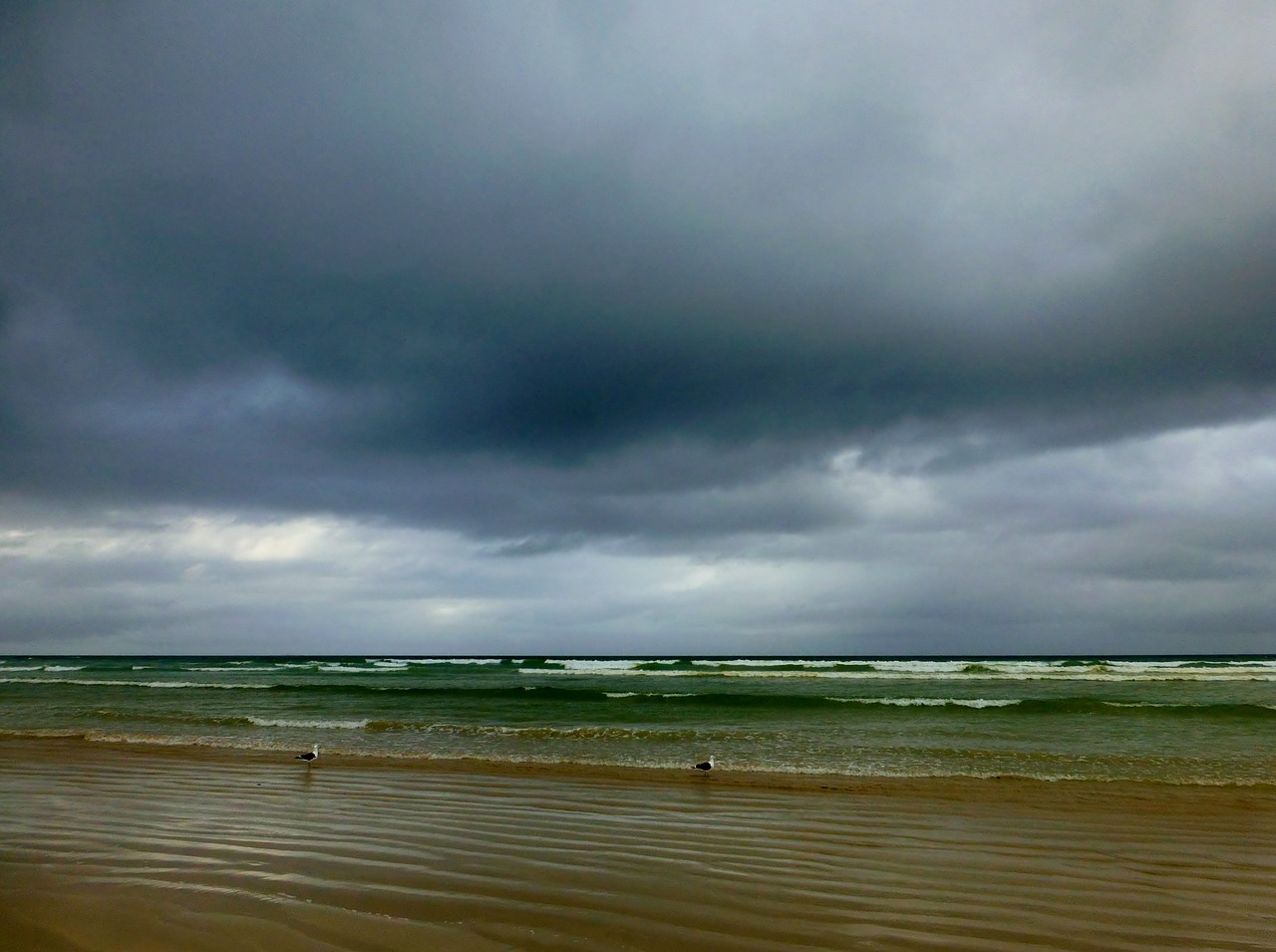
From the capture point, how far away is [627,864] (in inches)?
275

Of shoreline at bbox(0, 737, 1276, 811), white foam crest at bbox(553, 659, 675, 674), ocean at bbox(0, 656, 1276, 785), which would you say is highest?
shoreline at bbox(0, 737, 1276, 811)

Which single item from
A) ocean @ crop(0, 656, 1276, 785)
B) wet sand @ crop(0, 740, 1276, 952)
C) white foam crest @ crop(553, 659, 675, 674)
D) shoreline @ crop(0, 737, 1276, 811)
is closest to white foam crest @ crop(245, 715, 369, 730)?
ocean @ crop(0, 656, 1276, 785)

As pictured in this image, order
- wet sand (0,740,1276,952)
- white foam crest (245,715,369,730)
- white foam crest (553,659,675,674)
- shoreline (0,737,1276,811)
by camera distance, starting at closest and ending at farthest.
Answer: wet sand (0,740,1276,952), shoreline (0,737,1276,811), white foam crest (245,715,369,730), white foam crest (553,659,675,674)

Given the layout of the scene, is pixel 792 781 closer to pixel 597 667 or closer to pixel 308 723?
pixel 308 723

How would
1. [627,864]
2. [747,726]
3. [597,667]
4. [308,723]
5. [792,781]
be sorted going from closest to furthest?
[627,864]
[792,781]
[747,726]
[308,723]
[597,667]

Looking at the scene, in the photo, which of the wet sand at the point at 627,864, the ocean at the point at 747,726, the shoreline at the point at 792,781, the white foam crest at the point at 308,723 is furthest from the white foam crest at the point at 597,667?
the wet sand at the point at 627,864

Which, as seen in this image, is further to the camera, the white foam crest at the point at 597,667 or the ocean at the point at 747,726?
the white foam crest at the point at 597,667

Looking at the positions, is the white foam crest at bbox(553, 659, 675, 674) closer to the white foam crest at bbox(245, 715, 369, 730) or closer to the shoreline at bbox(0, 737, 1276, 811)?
the white foam crest at bbox(245, 715, 369, 730)

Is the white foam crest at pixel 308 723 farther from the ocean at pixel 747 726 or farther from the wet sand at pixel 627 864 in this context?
the wet sand at pixel 627 864

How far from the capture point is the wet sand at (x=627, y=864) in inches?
203

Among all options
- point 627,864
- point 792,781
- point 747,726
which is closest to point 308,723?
point 747,726

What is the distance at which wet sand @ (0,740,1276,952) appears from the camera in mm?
5168

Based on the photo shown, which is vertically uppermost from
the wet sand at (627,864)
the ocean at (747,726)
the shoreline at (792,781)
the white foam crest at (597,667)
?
the wet sand at (627,864)

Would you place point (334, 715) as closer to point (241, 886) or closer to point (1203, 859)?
point (241, 886)
